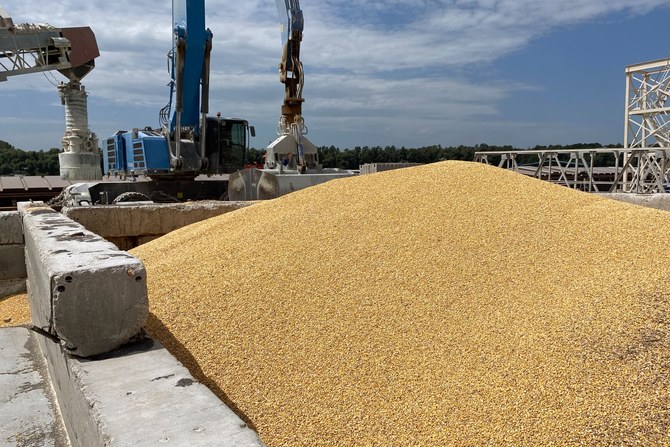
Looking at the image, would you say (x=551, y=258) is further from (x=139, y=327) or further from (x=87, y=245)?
(x=87, y=245)

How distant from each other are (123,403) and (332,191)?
3475 mm

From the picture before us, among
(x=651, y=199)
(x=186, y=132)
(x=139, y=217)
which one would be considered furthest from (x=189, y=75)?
(x=651, y=199)

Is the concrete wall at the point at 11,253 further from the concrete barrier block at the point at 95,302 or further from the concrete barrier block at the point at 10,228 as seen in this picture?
the concrete barrier block at the point at 95,302

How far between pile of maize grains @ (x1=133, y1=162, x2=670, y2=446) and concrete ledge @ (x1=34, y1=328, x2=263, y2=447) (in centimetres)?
50

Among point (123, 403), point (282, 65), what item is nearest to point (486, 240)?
point (123, 403)

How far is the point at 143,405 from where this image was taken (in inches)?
62.4

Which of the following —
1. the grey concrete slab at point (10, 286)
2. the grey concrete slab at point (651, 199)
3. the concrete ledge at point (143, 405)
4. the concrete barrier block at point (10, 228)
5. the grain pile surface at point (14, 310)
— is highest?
the grey concrete slab at point (651, 199)

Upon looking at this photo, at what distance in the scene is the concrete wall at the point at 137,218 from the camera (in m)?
5.71

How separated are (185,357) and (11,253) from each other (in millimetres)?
3349

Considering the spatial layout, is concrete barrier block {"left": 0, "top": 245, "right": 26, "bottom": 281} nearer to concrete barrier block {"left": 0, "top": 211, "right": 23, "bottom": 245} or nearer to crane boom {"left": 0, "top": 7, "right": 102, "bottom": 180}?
concrete barrier block {"left": 0, "top": 211, "right": 23, "bottom": 245}

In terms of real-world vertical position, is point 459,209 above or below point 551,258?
above

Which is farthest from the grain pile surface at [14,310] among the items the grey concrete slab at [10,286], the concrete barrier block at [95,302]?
the concrete barrier block at [95,302]

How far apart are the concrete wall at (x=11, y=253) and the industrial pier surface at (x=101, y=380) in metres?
2.14

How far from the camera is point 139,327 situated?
7.13 feet
